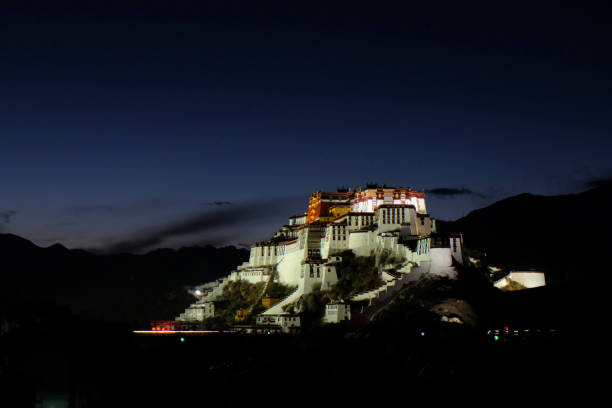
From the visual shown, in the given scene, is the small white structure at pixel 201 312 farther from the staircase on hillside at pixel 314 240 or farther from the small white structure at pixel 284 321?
the staircase on hillside at pixel 314 240

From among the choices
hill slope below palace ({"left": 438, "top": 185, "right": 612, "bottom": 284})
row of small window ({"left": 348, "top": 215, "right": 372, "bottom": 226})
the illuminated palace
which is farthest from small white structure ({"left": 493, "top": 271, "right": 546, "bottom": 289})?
hill slope below palace ({"left": 438, "top": 185, "right": 612, "bottom": 284})

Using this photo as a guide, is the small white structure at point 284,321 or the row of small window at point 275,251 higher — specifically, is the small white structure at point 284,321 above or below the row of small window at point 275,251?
below

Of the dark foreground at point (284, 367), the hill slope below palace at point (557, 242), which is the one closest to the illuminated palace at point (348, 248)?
the dark foreground at point (284, 367)

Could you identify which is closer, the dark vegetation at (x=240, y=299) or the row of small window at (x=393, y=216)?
the row of small window at (x=393, y=216)

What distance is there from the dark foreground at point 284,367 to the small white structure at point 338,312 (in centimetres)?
158

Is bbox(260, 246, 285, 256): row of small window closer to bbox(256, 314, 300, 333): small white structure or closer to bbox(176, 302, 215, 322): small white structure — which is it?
bbox(176, 302, 215, 322): small white structure

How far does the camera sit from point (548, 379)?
48156 millimetres

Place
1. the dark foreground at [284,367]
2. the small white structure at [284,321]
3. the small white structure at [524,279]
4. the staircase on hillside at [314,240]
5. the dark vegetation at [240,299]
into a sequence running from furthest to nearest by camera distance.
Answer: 1. the dark vegetation at [240,299]
2. the staircase on hillside at [314,240]
3. the small white structure at [284,321]
4. the small white structure at [524,279]
5. the dark foreground at [284,367]

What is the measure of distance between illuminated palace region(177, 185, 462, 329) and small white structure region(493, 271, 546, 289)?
10.3 metres

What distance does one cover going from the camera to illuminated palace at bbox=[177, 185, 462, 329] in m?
66.7

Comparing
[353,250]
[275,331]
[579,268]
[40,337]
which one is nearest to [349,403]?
[275,331]

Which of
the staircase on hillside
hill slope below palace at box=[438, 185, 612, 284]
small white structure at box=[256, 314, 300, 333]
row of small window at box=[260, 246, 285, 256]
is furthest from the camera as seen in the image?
hill slope below palace at box=[438, 185, 612, 284]

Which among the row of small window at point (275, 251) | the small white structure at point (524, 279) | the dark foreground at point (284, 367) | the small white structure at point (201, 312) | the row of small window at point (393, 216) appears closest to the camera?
the dark foreground at point (284, 367)

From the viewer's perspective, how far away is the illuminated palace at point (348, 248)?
6669 centimetres
